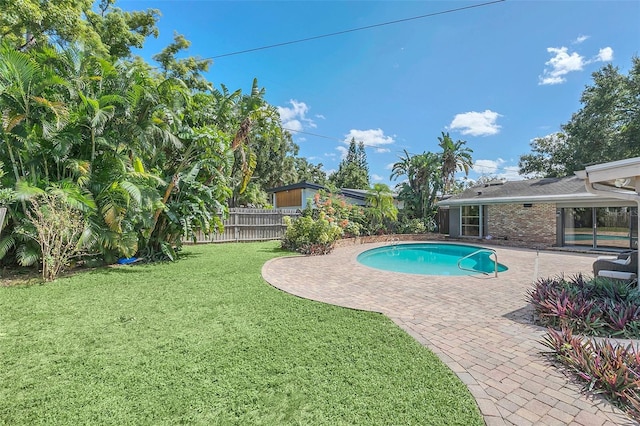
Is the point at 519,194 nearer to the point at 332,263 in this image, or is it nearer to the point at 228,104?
the point at 332,263

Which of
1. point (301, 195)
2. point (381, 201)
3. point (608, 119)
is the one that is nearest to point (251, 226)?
point (301, 195)

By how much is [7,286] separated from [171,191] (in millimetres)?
4525

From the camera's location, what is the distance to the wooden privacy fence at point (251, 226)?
1552 cm

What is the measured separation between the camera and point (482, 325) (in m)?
4.66

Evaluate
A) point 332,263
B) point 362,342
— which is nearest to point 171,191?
point 332,263

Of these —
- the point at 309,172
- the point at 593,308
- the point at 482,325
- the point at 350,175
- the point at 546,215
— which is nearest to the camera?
the point at 593,308

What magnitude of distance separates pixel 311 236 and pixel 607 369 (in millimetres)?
10435

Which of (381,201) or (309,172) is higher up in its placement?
(309,172)

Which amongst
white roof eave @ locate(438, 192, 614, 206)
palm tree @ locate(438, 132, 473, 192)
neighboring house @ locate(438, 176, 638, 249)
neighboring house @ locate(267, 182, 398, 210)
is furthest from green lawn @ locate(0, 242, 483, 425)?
palm tree @ locate(438, 132, 473, 192)

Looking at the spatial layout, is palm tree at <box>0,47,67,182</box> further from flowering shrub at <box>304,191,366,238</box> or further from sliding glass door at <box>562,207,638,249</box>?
sliding glass door at <box>562,207,638,249</box>

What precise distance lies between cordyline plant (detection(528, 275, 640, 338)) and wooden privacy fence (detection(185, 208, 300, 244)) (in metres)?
13.0

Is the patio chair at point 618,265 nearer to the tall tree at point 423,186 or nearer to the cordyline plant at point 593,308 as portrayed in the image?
the cordyline plant at point 593,308

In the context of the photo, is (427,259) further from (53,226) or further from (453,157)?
(53,226)

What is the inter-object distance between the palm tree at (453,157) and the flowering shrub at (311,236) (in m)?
13.6
